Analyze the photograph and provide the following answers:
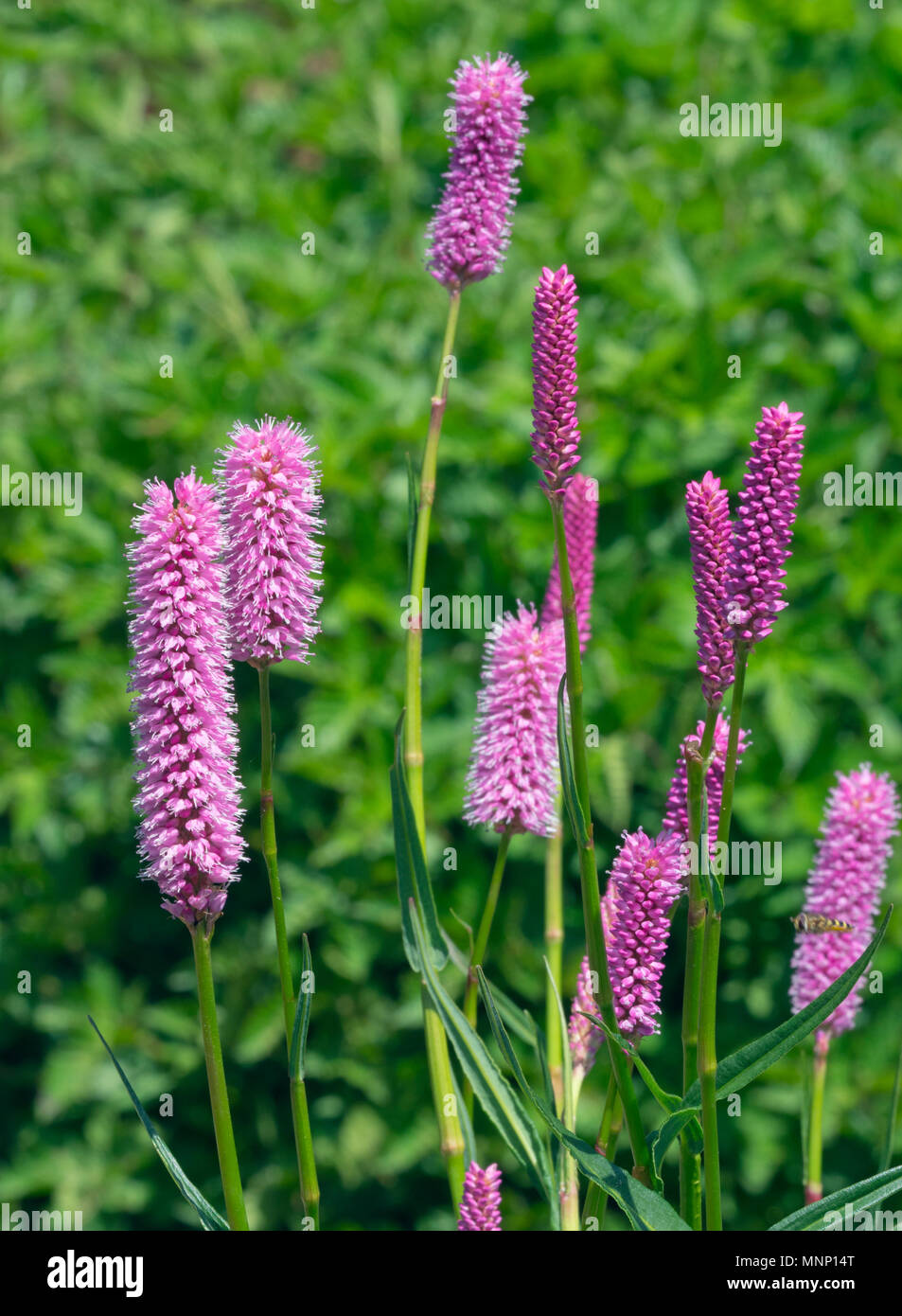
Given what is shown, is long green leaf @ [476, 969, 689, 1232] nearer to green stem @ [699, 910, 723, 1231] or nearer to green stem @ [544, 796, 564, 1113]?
green stem @ [699, 910, 723, 1231]

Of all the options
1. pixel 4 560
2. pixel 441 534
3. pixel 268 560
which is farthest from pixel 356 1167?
pixel 268 560

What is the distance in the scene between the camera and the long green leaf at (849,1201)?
971 mm

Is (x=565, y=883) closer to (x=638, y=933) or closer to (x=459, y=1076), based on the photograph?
(x=459, y=1076)

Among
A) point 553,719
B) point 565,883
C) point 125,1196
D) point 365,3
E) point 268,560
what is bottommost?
point 125,1196

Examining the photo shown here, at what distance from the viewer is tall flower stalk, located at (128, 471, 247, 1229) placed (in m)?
0.96

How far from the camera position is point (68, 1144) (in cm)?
365

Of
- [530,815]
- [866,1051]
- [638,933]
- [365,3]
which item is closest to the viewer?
[638,933]

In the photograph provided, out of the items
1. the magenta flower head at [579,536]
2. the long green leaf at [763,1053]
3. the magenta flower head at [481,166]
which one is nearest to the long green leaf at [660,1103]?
the long green leaf at [763,1053]

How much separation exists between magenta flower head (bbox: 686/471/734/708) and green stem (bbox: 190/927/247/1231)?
39cm

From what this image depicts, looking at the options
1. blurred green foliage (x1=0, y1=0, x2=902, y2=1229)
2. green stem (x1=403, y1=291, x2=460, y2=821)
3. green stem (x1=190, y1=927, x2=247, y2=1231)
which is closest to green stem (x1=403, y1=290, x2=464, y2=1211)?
green stem (x1=403, y1=291, x2=460, y2=821)

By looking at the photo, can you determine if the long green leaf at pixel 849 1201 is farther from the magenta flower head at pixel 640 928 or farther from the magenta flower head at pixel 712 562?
the magenta flower head at pixel 712 562

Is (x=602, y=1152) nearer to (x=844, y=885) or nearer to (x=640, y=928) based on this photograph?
(x=640, y=928)

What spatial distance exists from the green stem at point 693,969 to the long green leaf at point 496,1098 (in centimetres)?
10

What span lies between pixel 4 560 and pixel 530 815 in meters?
2.86
